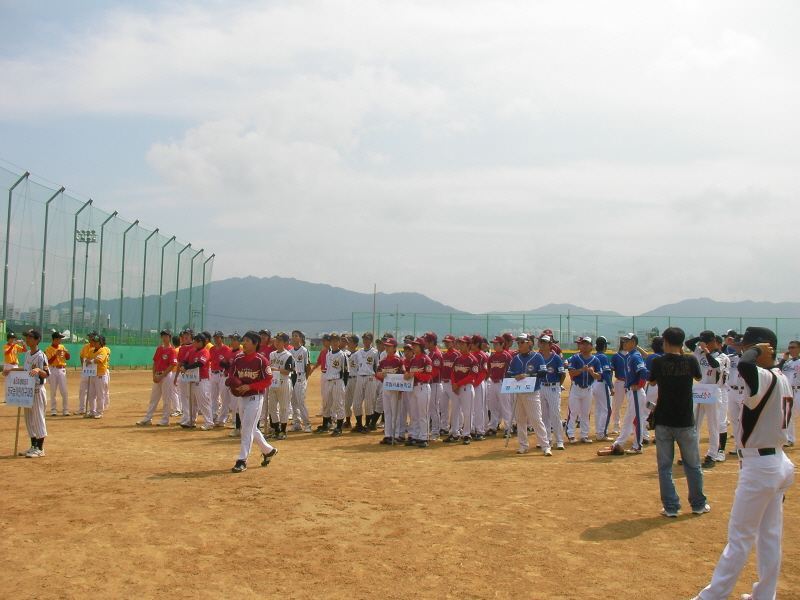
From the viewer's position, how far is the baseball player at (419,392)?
12281 millimetres

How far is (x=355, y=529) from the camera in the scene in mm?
6465

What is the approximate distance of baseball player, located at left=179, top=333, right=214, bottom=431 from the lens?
14.6 meters

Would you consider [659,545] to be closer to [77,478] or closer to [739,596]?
[739,596]

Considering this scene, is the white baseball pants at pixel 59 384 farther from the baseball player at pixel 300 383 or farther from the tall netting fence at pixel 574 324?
the tall netting fence at pixel 574 324

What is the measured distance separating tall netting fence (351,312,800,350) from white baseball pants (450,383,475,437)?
25772 millimetres

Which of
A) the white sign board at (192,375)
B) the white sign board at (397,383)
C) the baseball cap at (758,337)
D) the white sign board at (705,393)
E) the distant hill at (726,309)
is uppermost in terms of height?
the distant hill at (726,309)

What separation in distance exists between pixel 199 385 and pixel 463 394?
6148 mm

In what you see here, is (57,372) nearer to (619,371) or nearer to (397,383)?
(397,383)

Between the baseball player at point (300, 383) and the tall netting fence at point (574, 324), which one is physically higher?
the tall netting fence at point (574, 324)

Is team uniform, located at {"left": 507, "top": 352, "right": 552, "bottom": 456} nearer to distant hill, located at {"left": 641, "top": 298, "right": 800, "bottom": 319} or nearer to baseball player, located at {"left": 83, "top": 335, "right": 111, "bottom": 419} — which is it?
baseball player, located at {"left": 83, "top": 335, "right": 111, "bottom": 419}

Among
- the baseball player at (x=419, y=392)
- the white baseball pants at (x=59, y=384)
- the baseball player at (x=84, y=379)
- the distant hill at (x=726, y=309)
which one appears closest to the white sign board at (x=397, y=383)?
the baseball player at (x=419, y=392)

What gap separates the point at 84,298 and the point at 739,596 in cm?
3360

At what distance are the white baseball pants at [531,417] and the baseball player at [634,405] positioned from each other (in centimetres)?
97

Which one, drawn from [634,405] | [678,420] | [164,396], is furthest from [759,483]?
[164,396]
